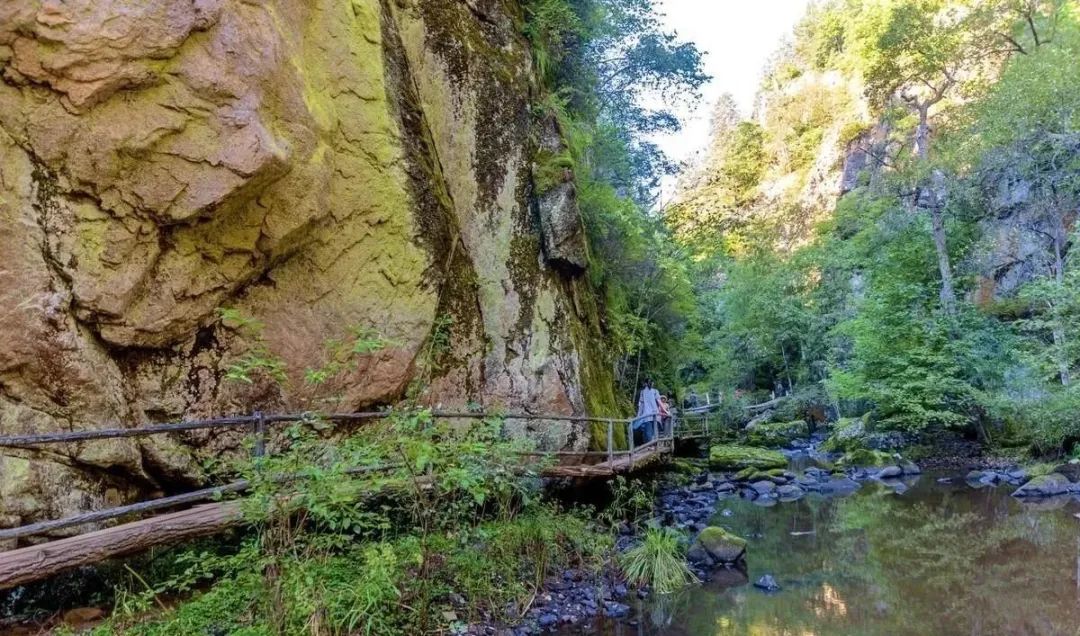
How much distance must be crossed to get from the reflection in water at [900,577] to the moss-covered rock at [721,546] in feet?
0.91

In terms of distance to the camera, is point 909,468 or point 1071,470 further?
point 909,468

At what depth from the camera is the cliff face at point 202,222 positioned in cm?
547

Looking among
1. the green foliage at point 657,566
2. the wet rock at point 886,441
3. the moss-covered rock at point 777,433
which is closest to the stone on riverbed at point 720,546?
the green foliage at point 657,566

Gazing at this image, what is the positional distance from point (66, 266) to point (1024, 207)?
2468 cm

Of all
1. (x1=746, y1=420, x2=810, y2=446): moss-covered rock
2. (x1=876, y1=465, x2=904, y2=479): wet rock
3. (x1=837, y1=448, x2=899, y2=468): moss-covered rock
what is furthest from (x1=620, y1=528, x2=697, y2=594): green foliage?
(x1=746, y1=420, x2=810, y2=446): moss-covered rock

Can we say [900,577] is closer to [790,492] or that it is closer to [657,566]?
[657,566]

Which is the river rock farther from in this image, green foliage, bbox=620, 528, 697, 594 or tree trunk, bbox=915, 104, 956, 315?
green foliage, bbox=620, 528, 697, 594

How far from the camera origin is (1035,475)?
14453 mm

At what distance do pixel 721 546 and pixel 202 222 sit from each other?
7.86 m

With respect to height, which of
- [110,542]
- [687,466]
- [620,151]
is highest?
[620,151]

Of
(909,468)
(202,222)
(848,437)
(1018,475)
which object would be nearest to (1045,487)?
(1018,475)

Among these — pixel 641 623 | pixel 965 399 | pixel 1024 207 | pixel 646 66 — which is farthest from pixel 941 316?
pixel 641 623

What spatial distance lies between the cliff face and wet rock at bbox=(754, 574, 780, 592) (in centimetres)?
411

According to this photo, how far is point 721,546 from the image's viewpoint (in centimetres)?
903
